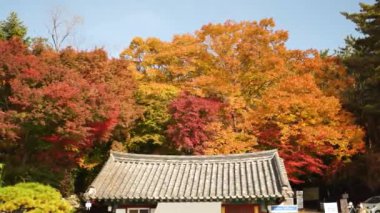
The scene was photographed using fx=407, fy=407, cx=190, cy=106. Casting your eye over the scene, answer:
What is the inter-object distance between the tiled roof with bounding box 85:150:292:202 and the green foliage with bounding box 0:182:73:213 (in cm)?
146

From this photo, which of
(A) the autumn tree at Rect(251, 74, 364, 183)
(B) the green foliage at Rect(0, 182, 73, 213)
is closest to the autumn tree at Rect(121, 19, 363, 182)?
(A) the autumn tree at Rect(251, 74, 364, 183)

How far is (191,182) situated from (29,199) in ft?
22.2

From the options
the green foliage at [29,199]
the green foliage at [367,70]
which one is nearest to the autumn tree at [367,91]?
the green foliage at [367,70]

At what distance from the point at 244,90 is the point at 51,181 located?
1512cm

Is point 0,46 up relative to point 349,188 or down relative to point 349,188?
up

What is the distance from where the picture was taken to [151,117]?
28094 millimetres

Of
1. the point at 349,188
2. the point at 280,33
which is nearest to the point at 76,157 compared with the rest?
the point at 280,33

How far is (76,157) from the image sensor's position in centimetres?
2489

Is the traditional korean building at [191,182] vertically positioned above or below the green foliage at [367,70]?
below

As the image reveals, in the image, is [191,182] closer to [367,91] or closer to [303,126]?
[303,126]

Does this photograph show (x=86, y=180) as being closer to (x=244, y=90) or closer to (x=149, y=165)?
(x=149, y=165)

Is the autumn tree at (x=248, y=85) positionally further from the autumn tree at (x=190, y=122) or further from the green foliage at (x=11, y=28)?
the green foliage at (x=11, y=28)

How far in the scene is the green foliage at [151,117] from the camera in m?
27.8

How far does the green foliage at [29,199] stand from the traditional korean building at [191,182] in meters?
1.48
